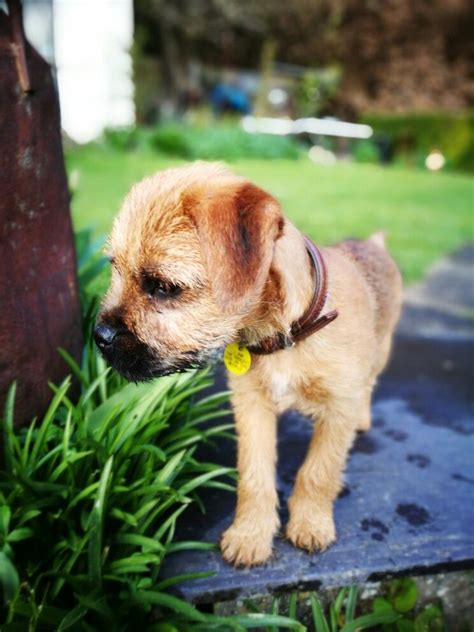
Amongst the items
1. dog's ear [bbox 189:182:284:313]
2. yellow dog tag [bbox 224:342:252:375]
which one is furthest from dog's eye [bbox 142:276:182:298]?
yellow dog tag [bbox 224:342:252:375]

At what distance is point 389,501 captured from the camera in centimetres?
251

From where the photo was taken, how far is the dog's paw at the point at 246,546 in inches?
84.3

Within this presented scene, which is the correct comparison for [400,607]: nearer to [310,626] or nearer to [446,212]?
[310,626]

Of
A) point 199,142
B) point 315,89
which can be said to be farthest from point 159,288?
point 315,89

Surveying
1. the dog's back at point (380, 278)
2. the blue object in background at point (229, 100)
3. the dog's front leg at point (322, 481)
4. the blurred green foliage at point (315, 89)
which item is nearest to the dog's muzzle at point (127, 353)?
the dog's front leg at point (322, 481)

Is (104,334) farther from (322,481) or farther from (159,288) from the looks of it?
(322,481)

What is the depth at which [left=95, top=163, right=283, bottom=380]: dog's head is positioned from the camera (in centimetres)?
177

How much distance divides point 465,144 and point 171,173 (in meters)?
19.7

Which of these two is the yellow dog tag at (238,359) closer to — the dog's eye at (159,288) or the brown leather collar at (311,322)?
the brown leather collar at (311,322)

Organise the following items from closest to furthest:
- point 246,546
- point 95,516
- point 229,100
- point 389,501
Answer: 1. point 95,516
2. point 246,546
3. point 389,501
4. point 229,100

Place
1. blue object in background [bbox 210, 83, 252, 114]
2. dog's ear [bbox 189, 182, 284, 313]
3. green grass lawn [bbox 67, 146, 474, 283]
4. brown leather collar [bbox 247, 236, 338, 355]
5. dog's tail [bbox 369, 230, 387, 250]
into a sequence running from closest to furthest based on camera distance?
dog's ear [bbox 189, 182, 284, 313]
brown leather collar [bbox 247, 236, 338, 355]
dog's tail [bbox 369, 230, 387, 250]
green grass lawn [bbox 67, 146, 474, 283]
blue object in background [bbox 210, 83, 252, 114]

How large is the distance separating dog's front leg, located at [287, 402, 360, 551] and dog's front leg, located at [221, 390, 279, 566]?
4.4 inches

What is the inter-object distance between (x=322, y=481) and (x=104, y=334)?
1069 millimetres

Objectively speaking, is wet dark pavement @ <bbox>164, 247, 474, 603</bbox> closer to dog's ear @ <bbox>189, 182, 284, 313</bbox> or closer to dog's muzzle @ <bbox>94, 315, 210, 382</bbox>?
dog's muzzle @ <bbox>94, 315, 210, 382</bbox>
